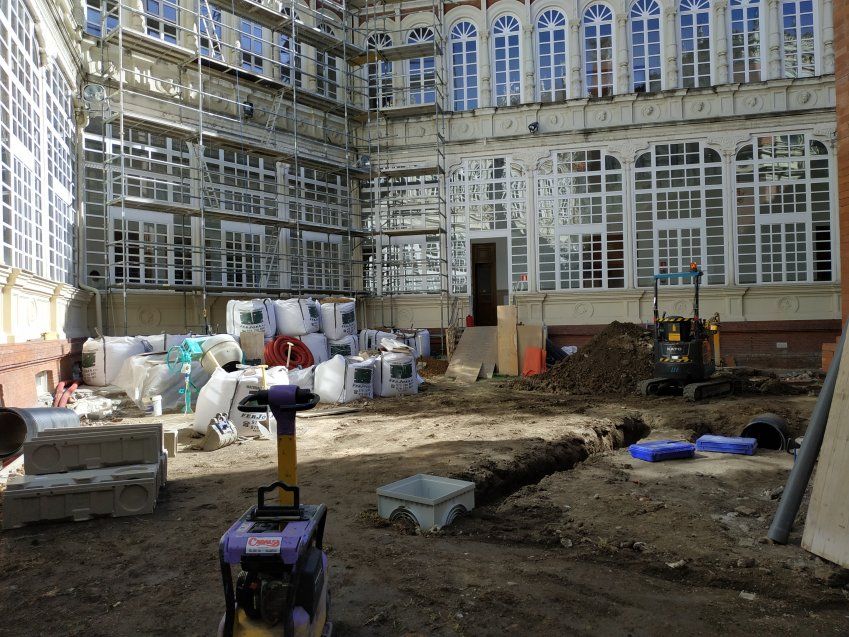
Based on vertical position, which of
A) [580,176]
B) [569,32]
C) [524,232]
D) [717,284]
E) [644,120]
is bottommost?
[717,284]

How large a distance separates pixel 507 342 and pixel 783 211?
8264 millimetres

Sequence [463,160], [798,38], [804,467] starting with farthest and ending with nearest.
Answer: [463,160] < [798,38] < [804,467]

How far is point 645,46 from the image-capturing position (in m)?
18.6

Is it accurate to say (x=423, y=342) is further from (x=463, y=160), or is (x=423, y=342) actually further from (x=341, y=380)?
(x=341, y=380)

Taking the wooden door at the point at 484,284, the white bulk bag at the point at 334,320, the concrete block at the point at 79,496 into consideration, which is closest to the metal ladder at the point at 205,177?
the white bulk bag at the point at 334,320

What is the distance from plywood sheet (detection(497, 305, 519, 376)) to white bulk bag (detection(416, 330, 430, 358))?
2127mm

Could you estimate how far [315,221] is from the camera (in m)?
18.7

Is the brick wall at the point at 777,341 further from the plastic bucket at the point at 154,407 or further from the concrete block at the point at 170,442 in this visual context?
Answer: the concrete block at the point at 170,442

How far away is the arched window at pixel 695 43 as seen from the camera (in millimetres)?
18203

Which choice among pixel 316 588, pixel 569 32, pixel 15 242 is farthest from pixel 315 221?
pixel 316 588

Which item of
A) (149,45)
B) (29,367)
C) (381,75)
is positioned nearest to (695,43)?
(381,75)

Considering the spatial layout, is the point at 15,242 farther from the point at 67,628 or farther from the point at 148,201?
the point at 67,628

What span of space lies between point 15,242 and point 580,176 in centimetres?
1427

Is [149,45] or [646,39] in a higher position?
[646,39]
